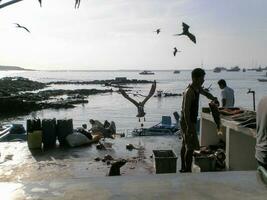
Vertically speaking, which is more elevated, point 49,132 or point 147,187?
point 147,187

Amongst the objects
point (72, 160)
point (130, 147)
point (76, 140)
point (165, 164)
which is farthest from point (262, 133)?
point (76, 140)

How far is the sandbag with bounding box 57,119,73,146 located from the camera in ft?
37.5

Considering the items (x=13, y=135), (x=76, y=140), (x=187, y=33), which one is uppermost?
(x=187, y=33)

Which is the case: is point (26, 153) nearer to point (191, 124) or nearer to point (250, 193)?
point (191, 124)

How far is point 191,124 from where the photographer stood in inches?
284

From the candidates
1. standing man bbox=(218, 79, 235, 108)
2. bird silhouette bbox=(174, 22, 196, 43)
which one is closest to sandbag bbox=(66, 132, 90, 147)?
standing man bbox=(218, 79, 235, 108)

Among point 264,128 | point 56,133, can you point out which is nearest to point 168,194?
point 264,128

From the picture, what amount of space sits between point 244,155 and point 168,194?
13.2ft

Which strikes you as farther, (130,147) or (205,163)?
(130,147)

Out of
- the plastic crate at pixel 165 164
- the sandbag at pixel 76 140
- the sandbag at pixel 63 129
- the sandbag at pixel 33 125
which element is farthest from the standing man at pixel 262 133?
the sandbag at pixel 33 125

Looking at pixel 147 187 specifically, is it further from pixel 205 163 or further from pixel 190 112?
pixel 205 163

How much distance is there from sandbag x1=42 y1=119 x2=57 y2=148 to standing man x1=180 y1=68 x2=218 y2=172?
4.81 meters

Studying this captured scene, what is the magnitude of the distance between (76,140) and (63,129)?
A: 1.47 feet

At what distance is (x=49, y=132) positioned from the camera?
37.2 ft
